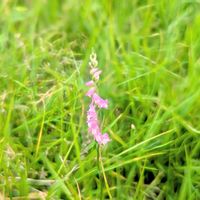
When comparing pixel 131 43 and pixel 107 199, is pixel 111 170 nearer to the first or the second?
pixel 107 199

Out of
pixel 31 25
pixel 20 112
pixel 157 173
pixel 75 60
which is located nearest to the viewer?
pixel 157 173

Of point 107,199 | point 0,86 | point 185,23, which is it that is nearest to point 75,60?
point 0,86

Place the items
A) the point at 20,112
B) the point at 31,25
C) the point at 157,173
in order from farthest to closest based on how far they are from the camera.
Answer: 1. the point at 31,25
2. the point at 20,112
3. the point at 157,173

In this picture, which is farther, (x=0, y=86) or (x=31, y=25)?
(x=31, y=25)

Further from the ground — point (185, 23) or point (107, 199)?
point (185, 23)

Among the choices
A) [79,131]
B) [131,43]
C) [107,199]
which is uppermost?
[131,43]

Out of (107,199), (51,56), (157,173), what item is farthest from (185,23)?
(107,199)
